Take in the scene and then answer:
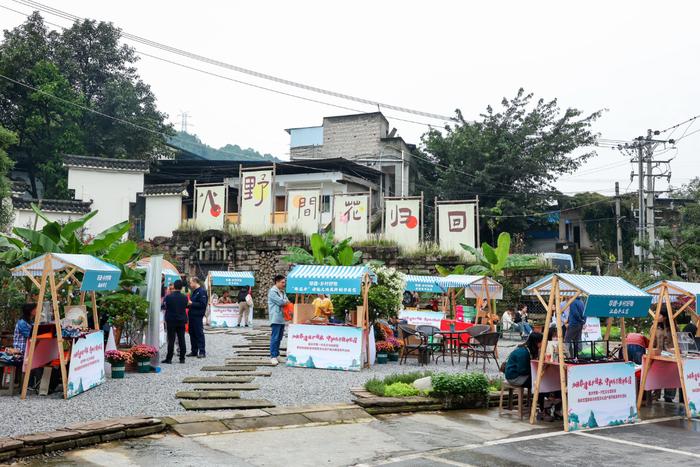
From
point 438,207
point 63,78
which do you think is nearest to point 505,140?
point 438,207

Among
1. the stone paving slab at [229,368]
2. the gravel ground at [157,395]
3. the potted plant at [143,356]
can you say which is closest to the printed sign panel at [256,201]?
the gravel ground at [157,395]

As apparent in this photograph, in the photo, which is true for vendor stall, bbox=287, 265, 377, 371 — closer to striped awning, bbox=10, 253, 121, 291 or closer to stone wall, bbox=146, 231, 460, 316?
striped awning, bbox=10, 253, 121, 291

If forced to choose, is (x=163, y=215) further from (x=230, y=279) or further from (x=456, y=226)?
(x=456, y=226)

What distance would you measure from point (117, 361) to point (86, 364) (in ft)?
4.47

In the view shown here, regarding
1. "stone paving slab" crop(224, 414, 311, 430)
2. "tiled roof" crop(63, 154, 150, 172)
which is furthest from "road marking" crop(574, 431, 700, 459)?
"tiled roof" crop(63, 154, 150, 172)

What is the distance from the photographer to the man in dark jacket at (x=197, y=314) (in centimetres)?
1357

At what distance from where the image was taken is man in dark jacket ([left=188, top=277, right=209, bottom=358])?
13.6 m

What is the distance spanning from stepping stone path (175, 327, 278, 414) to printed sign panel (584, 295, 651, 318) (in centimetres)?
451

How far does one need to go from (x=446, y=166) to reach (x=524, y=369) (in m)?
30.9

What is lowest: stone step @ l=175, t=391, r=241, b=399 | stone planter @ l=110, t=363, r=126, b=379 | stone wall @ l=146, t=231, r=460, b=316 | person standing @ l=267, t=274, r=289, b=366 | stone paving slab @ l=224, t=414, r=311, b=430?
stone paving slab @ l=224, t=414, r=311, b=430

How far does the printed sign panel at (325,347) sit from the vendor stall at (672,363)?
5172mm

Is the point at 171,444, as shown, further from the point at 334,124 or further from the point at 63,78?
the point at 334,124

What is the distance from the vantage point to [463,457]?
6.88 meters

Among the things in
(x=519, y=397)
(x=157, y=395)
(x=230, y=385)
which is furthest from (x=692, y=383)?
Answer: (x=157, y=395)
